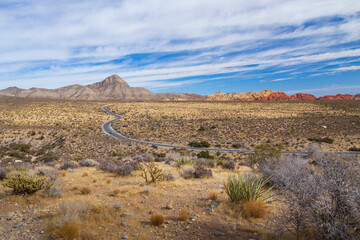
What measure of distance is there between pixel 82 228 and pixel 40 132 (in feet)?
133

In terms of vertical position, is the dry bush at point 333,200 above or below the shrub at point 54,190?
above

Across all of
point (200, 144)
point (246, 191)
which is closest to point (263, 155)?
point (246, 191)

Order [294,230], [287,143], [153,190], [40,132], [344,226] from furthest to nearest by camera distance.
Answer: [40,132] → [287,143] → [153,190] → [294,230] → [344,226]

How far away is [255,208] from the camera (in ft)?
19.4

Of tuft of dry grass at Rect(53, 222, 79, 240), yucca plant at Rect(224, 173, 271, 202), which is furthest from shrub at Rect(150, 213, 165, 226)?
yucca plant at Rect(224, 173, 271, 202)

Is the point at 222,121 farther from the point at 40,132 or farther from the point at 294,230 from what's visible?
the point at 294,230

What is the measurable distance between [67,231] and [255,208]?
4740 mm

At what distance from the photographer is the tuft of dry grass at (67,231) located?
4.65 m

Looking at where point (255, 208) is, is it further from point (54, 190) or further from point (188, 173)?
point (54, 190)

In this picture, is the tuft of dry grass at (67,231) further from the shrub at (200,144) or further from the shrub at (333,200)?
the shrub at (200,144)

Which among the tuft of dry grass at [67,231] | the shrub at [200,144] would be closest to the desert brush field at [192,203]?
the tuft of dry grass at [67,231]

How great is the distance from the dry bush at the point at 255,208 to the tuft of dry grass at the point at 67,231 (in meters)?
4.33

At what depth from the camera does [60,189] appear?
7.75 meters

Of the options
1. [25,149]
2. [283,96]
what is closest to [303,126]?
[25,149]
